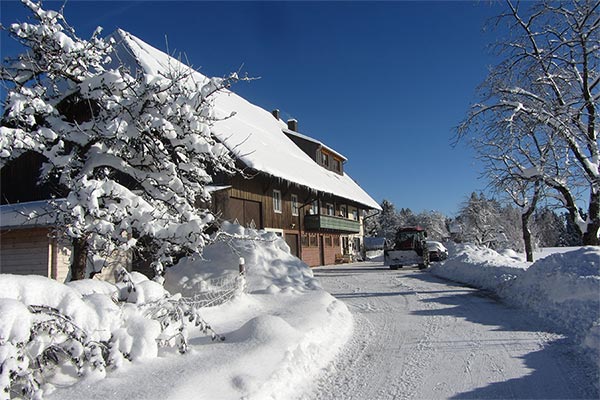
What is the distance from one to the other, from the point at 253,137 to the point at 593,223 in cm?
1605

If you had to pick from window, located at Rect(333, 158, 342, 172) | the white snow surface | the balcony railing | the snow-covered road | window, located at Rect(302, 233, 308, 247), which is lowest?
the snow-covered road

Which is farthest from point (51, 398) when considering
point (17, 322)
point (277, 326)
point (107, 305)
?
point (277, 326)

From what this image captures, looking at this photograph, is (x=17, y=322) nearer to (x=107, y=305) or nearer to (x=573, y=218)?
(x=107, y=305)

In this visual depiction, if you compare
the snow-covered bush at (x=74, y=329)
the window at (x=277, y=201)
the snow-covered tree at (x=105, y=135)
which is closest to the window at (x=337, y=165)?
the window at (x=277, y=201)

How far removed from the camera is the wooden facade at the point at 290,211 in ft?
69.5

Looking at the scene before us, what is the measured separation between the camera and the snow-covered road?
209 inches

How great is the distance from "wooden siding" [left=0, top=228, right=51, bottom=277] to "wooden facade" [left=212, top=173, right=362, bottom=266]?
673 cm

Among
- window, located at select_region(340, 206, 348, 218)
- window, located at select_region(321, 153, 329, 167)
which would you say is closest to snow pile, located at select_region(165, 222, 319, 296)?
window, located at select_region(321, 153, 329, 167)

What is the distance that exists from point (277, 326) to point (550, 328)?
5.18 metres

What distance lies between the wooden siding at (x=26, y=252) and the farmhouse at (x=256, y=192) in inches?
1.2

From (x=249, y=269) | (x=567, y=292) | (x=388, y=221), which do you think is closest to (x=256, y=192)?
(x=249, y=269)

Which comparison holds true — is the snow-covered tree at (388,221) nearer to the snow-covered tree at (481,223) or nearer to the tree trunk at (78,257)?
the snow-covered tree at (481,223)

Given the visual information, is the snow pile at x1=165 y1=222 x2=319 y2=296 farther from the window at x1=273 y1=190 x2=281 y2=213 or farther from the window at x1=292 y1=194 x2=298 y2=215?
the window at x1=292 y1=194 x2=298 y2=215

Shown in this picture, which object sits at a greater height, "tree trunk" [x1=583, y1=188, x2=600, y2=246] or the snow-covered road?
"tree trunk" [x1=583, y1=188, x2=600, y2=246]
